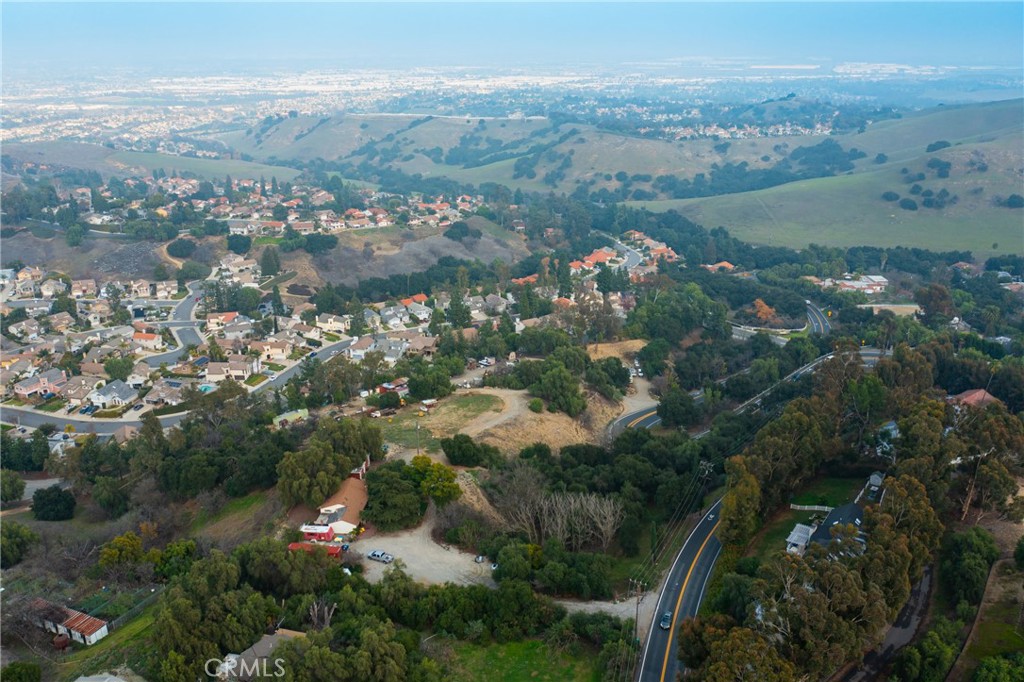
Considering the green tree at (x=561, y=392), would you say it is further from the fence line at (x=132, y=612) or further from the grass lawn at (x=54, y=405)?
the grass lawn at (x=54, y=405)

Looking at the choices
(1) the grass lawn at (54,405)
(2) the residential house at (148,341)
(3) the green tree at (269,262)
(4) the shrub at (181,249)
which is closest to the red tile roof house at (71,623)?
(1) the grass lawn at (54,405)

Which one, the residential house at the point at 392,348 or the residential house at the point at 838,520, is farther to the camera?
the residential house at the point at 392,348

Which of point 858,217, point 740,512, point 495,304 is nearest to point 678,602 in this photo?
point 740,512

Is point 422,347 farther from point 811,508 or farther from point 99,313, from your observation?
point 811,508

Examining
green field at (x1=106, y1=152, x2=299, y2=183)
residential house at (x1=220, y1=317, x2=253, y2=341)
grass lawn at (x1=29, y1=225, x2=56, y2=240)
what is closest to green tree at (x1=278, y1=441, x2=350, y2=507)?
residential house at (x1=220, y1=317, x2=253, y2=341)

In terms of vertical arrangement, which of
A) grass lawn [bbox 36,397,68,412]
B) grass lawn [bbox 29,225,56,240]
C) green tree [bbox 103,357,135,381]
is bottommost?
grass lawn [bbox 36,397,68,412]

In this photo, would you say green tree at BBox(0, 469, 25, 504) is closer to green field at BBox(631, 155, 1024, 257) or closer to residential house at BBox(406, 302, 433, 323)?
residential house at BBox(406, 302, 433, 323)

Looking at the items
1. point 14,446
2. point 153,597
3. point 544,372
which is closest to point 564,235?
point 544,372
